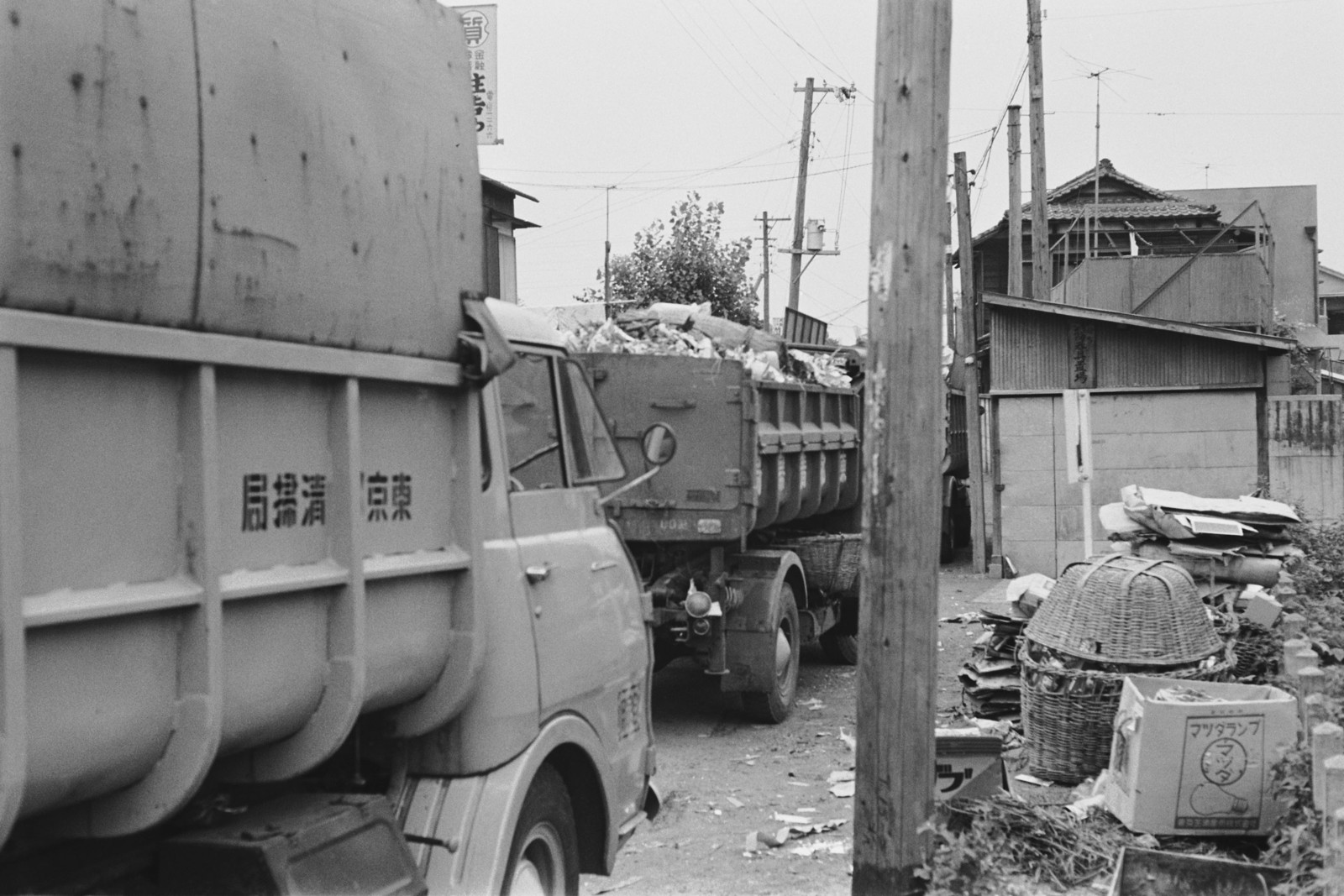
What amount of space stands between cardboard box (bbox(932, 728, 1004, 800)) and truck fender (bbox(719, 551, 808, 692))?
3060 mm

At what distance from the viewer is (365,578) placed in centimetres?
342

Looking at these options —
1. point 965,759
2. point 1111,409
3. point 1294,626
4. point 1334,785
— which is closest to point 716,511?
point 965,759

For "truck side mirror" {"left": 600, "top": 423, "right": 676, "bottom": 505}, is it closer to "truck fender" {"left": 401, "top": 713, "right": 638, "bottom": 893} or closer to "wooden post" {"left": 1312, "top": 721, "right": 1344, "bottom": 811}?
"truck fender" {"left": 401, "top": 713, "right": 638, "bottom": 893}

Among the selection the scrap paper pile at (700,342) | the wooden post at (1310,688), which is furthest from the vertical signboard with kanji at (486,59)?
the wooden post at (1310,688)

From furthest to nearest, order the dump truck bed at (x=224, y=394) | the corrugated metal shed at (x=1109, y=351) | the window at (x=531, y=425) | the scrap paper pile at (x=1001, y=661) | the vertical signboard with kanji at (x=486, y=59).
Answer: the vertical signboard with kanji at (x=486, y=59), the corrugated metal shed at (x=1109, y=351), the scrap paper pile at (x=1001, y=661), the window at (x=531, y=425), the dump truck bed at (x=224, y=394)

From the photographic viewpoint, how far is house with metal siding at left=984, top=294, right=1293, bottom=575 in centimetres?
1725

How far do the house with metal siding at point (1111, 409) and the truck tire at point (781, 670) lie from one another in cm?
820

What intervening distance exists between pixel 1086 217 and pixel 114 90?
97.3ft

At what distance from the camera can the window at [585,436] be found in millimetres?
5090

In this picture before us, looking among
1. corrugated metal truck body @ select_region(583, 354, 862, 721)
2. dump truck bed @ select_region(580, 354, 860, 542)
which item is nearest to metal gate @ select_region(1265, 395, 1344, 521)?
corrugated metal truck body @ select_region(583, 354, 862, 721)

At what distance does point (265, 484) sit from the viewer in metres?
3.12

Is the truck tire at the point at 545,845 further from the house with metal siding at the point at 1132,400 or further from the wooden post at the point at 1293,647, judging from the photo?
the house with metal siding at the point at 1132,400

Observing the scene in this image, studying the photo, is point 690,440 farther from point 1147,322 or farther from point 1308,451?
point 1308,451

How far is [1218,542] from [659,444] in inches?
268
